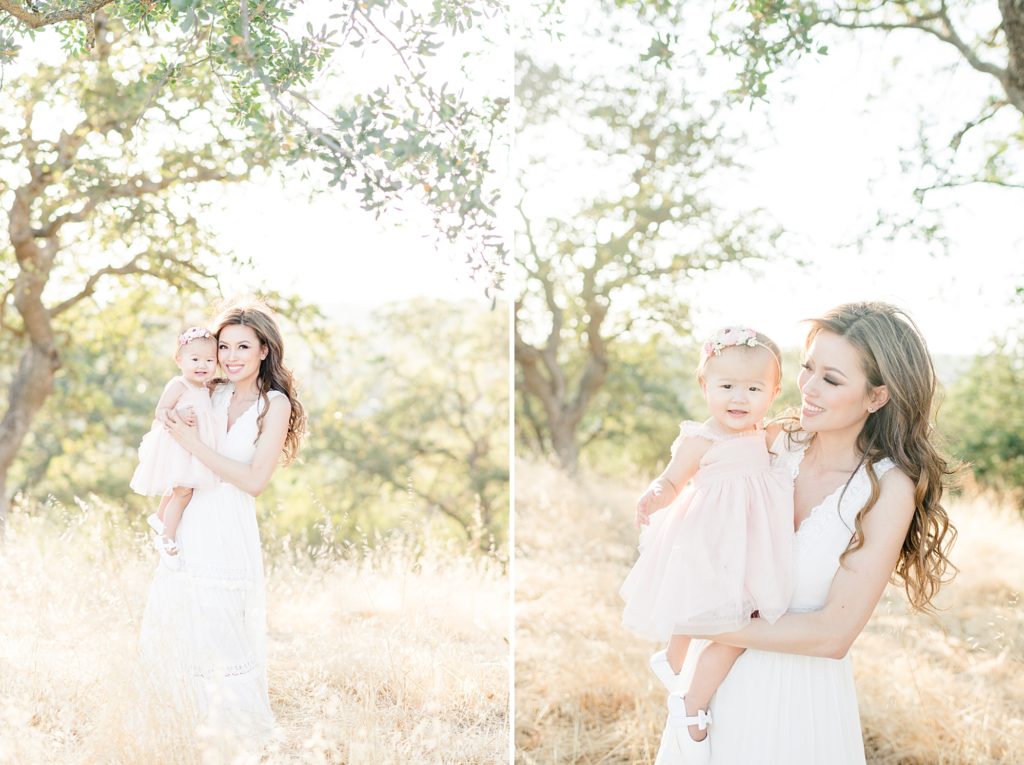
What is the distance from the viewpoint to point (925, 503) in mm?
2275

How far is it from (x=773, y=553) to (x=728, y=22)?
6.34 meters

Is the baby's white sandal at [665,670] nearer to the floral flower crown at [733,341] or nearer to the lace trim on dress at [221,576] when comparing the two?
the floral flower crown at [733,341]

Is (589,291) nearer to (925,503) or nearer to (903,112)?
(903,112)

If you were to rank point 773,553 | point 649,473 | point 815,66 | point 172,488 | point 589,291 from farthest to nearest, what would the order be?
point 649,473 → point 589,291 → point 815,66 → point 172,488 → point 773,553

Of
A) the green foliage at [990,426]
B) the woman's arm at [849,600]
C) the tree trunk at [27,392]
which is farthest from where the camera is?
the green foliage at [990,426]

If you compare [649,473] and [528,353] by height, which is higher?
[528,353]

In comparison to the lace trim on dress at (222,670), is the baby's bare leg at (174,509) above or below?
above

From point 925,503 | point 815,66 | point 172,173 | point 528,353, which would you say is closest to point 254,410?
point 925,503

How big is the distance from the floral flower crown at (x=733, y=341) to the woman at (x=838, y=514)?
0.13m

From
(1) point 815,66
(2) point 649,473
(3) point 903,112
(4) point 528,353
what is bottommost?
(2) point 649,473

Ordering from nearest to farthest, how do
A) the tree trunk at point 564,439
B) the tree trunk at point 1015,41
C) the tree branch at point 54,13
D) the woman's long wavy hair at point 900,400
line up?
the woman's long wavy hair at point 900,400, the tree branch at point 54,13, the tree trunk at point 1015,41, the tree trunk at point 564,439

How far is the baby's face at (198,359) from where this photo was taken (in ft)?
11.0

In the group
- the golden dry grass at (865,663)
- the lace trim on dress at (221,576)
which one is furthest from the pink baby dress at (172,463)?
the golden dry grass at (865,663)

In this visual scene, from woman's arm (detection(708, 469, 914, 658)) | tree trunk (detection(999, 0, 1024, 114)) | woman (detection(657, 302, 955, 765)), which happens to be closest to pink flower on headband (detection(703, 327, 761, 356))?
woman (detection(657, 302, 955, 765))
